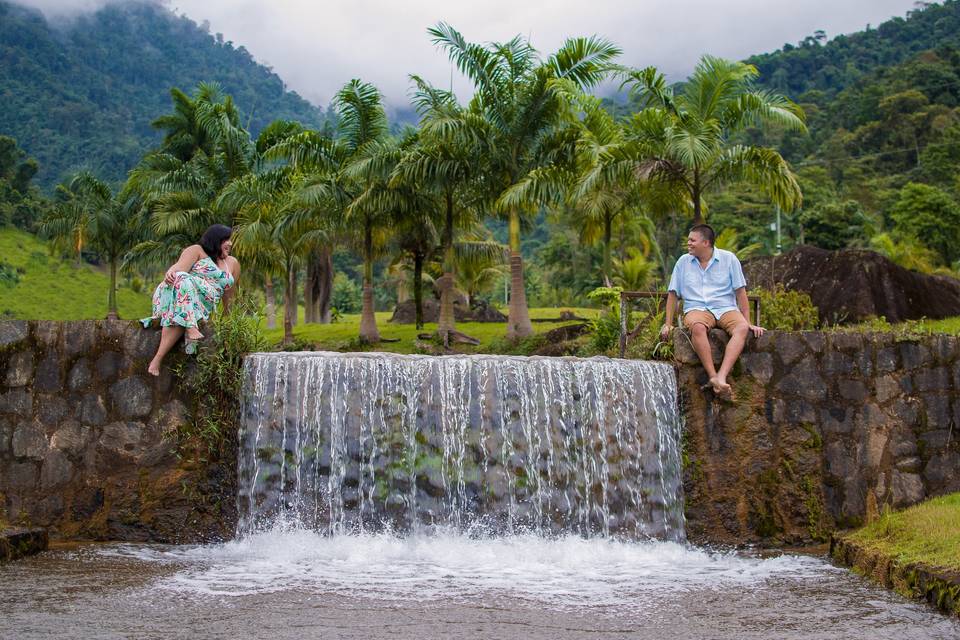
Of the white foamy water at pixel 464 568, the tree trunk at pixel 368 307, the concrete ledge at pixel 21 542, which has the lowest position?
the white foamy water at pixel 464 568

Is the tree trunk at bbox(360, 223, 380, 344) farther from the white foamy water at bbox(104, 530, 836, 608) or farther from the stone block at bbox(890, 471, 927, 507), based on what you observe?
the stone block at bbox(890, 471, 927, 507)

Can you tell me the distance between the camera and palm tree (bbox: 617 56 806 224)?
57.4 feet

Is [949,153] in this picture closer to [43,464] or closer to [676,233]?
[676,233]

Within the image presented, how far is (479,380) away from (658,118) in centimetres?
1071

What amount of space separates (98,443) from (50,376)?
776 mm

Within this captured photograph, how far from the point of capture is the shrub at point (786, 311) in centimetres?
1348

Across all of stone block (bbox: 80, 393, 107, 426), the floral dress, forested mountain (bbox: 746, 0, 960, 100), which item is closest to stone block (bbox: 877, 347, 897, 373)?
the floral dress

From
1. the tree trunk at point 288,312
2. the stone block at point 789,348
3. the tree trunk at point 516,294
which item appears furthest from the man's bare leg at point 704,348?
the tree trunk at point 288,312

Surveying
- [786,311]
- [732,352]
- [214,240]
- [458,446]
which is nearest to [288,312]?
[786,311]

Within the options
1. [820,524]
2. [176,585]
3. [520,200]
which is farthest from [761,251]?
[176,585]

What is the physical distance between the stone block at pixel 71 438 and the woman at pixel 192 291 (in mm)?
884

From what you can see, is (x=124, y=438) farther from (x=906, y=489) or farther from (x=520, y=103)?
(x=520, y=103)

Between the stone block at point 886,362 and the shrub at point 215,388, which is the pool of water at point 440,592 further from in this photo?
the stone block at point 886,362

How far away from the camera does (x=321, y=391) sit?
8.71 metres
